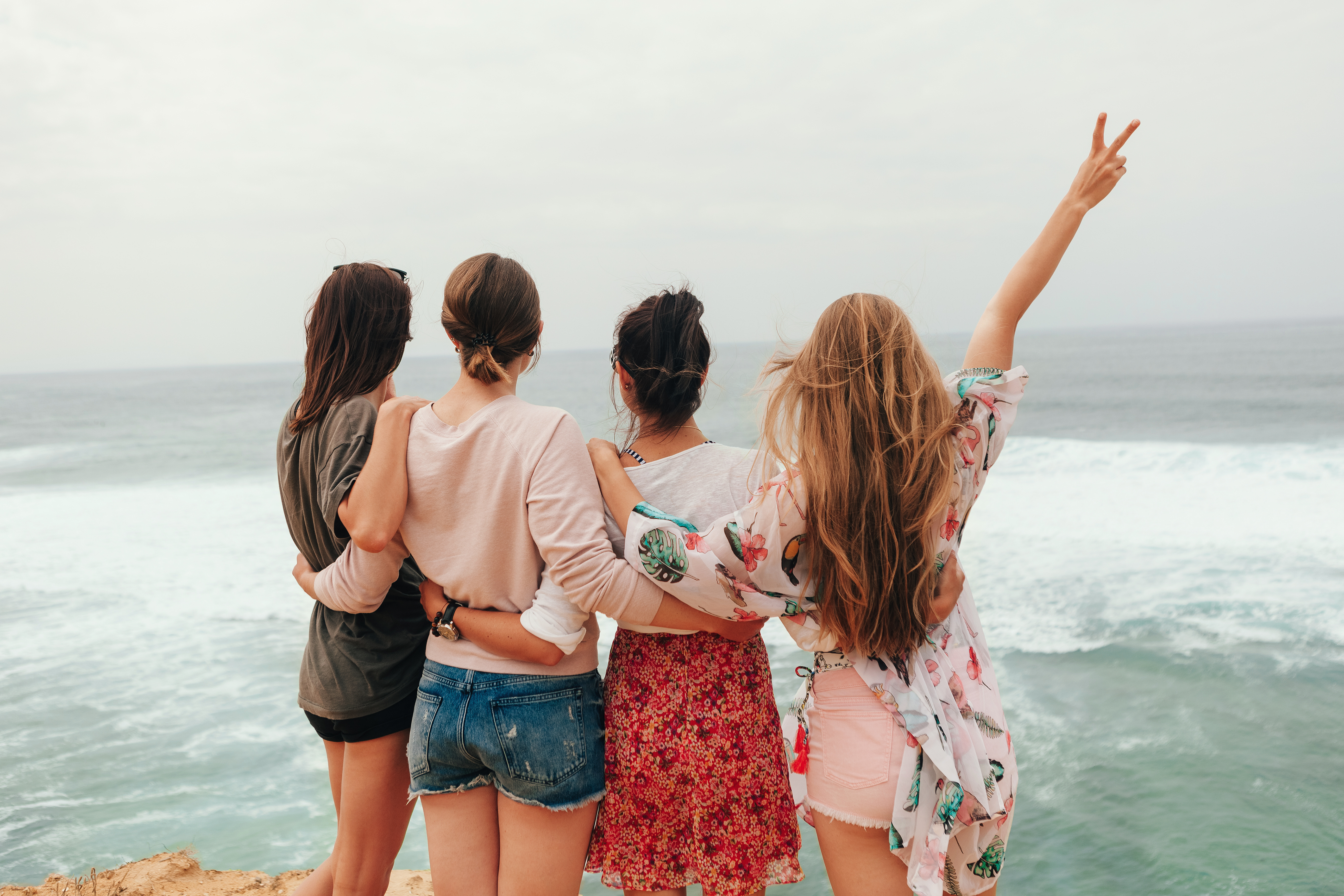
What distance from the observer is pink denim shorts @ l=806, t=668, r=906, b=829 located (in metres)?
1.80

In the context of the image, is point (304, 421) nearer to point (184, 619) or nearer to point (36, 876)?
point (36, 876)

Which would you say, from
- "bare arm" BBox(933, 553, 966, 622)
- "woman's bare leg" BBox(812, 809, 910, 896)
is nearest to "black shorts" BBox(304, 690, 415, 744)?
"woman's bare leg" BBox(812, 809, 910, 896)

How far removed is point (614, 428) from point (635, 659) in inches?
23.6

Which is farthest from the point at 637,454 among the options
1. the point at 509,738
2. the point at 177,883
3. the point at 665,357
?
the point at 177,883

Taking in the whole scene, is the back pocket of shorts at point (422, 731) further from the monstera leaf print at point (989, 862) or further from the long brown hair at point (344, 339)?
the monstera leaf print at point (989, 862)

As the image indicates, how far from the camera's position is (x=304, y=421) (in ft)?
7.06

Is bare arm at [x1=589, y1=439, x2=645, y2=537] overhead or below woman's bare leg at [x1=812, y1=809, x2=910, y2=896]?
overhead

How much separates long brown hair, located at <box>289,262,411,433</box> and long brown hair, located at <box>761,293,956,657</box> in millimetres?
1058

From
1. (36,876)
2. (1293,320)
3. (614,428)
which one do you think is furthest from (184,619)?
(1293,320)

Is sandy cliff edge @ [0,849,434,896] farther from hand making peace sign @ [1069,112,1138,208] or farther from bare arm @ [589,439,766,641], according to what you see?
hand making peace sign @ [1069,112,1138,208]

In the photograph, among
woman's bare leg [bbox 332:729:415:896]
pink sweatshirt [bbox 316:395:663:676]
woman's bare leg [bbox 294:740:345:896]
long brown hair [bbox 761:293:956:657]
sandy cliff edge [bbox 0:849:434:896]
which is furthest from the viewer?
sandy cliff edge [bbox 0:849:434:896]

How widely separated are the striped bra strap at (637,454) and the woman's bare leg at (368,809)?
3.09 ft

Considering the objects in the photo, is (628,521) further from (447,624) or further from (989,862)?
(989,862)

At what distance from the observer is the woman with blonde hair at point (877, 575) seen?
1740 mm
